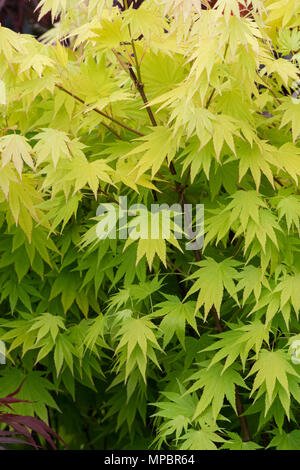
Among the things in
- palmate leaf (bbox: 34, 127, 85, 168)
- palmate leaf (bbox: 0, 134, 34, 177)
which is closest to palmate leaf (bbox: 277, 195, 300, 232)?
palmate leaf (bbox: 34, 127, 85, 168)

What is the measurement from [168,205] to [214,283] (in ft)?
1.24

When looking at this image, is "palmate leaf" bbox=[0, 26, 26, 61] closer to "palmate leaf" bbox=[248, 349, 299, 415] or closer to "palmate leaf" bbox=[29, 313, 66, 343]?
"palmate leaf" bbox=[29, 313, 66, 343]

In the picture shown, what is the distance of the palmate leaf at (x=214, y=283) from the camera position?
5.61ft

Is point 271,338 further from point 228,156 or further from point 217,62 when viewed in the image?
point 217,62

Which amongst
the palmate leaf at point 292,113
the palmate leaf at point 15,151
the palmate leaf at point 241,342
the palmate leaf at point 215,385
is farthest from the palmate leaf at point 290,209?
the palmate leaf at point 15,151

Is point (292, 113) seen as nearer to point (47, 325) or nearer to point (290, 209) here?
point (290, 209)

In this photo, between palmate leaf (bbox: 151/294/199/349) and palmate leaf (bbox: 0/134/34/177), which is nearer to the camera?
palmate leaf (bbox: 0/134/34/177)

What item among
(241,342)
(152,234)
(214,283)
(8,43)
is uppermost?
(8,43)

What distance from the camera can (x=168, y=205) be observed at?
200 centimetres

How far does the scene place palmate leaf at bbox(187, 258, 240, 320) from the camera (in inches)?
67.3

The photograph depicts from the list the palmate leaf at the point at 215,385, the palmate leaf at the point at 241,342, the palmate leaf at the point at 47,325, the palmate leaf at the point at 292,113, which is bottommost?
the palmate leaf at the point at 215,385

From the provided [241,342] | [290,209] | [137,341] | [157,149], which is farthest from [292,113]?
[137,341]

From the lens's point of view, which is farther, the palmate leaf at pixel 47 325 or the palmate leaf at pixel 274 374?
the palmate leaf at pixel 47 325

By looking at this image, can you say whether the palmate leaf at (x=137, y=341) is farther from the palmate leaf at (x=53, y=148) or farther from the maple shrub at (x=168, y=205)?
the palmate leaf at (x=53, y=148)
